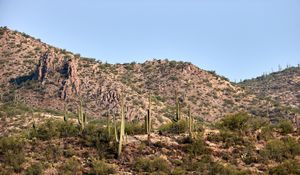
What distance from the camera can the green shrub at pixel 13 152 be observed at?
34.5m

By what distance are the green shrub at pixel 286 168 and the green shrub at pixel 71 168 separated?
11.7 m

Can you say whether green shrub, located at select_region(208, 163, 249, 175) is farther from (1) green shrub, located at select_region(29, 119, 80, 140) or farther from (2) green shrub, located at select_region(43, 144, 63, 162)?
(1) green shrub, located at select_region(29, 119, 80, 140)

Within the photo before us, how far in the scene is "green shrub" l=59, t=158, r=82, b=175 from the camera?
33.2m

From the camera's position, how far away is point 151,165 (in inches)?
1339

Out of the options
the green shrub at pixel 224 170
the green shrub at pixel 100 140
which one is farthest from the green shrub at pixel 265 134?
the green shrub at pixel 100 140

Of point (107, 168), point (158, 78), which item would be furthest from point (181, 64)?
point (107, 168)

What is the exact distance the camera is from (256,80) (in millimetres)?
136375

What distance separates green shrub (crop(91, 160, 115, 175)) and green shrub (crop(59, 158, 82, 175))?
873mm

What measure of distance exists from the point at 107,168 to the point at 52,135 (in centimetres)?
849

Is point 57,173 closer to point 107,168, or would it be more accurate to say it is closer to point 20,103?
point 107,168

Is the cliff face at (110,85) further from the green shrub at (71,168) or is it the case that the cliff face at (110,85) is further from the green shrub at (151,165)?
the green shrub at (71,168)

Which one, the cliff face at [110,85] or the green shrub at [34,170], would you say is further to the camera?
the cliff face at [110,85]

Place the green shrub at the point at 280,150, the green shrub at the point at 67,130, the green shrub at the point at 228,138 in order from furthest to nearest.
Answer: the green shrub at the point at 67,130, the green shrub at the point at 228,138, the green shrub at the point at 280,150

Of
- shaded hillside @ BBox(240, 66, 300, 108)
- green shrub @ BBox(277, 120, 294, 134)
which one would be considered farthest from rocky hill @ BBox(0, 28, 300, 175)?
shaded hillside @ BBox(240, 66, 300, 108)
